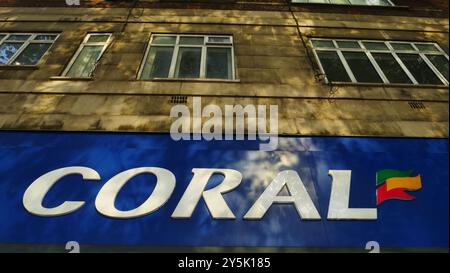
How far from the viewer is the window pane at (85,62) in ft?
29.2

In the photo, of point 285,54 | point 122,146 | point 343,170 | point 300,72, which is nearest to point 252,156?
point 343,170

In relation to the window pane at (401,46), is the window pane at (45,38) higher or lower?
lower

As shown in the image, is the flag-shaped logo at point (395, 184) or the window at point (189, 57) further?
the window at point (189, 57)

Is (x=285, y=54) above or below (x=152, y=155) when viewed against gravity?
above

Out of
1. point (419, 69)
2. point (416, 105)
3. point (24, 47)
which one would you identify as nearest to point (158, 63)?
point (24, 47)

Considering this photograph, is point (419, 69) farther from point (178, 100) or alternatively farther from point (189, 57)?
point (178, 100)

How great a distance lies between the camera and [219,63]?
927cm

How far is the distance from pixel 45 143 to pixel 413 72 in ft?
34.3

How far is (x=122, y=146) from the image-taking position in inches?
265

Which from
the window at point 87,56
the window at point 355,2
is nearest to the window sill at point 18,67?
the window at point 87,56

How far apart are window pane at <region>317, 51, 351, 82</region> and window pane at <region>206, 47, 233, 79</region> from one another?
9.64 ft

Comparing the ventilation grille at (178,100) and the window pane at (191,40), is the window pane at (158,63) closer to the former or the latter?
the window pane at (191,40)

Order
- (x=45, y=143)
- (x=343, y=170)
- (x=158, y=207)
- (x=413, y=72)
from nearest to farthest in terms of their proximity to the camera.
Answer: (x=158, y=207)
(x=343, y=170)
(x=45, y=143)
(x=413, y=72)
